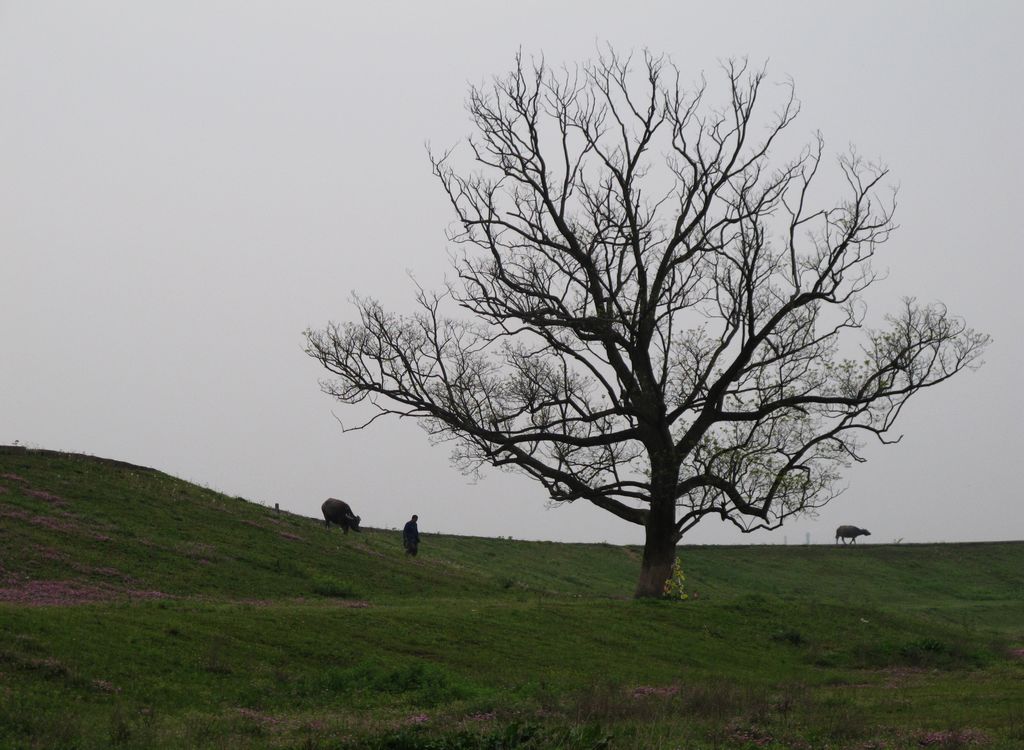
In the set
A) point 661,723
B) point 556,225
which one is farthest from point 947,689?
point 556,225

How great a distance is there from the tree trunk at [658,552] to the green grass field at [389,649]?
1585 mm

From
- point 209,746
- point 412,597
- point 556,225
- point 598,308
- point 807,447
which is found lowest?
point 209,746

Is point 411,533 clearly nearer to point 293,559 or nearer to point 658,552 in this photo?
point 293,559

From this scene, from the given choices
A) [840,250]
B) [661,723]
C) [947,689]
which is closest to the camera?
[661,723]

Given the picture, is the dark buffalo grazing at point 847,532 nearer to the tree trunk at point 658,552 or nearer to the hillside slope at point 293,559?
the hillside slope at point 293,559

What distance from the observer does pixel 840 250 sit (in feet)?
104

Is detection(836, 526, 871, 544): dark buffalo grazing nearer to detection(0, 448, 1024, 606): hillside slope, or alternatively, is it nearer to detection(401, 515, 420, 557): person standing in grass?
detection(0, 448, 1024, 606): hillside slope

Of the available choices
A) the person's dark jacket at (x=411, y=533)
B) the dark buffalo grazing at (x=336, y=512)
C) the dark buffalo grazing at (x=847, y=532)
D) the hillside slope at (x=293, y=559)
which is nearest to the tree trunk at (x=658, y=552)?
the hillside slope at (x=293, y=559)

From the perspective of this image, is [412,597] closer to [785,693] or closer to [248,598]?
[248,598]

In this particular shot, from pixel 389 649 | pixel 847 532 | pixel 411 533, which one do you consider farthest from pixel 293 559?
pixel 847 532

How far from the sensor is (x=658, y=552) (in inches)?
1262

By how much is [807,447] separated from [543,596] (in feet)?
31.3

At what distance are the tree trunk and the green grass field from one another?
1.59m

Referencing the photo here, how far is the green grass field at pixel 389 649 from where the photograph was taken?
12.6m
